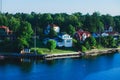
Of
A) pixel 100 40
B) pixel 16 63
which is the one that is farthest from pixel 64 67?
pixel 100 40

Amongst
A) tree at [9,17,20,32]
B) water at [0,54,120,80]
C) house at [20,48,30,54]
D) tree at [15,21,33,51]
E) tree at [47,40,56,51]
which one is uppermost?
tree at [9,17,20,32]

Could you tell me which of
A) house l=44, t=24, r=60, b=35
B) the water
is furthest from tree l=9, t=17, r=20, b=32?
the water

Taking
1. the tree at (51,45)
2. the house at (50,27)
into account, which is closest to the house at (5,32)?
the house at (50,27)

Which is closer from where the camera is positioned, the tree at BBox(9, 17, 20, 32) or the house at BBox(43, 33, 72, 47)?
the house at BBox(43, 33, 72, 47)

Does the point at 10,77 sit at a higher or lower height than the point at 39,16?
lower

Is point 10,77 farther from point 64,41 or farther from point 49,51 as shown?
point 64,41

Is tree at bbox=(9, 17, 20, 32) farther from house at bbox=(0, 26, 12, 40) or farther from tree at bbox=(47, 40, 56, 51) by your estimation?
tree at bbox=(47, 40, 56, 51)

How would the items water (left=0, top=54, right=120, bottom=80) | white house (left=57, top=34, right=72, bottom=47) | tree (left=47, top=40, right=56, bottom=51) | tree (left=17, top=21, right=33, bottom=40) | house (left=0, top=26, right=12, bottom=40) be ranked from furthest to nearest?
house (left=0, top=26, right=12, bottom=40), white house (left=57, top=34, right=72, bottom=47), tree (left=17, top=21, right=33, bottom=40), tree (left=47, top=40, right=56, bottom=51), water (left=0, top=54, right=120, bottom=80)
